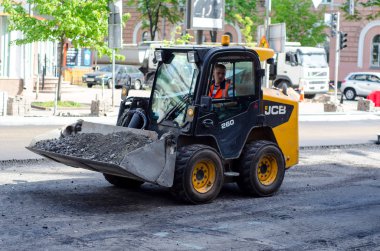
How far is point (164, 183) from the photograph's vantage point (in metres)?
10.5

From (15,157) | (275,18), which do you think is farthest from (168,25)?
(15,157)

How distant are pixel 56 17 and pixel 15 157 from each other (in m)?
14.6

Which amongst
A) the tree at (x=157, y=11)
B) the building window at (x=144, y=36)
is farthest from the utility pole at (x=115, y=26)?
the building window at (x=144, y=36)

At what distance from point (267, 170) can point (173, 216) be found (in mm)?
2286

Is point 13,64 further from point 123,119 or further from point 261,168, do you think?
point 261,168

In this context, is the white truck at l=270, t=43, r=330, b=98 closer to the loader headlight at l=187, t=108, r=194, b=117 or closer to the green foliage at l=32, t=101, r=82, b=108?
the green foliage at l=32, t=101, r=82, b=108

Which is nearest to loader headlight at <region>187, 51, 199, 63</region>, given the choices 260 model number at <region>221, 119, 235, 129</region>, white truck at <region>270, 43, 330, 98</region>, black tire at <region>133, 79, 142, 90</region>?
260 model number at <region>221, 119, 235, 129</region>

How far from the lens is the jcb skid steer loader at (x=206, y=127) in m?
10.8

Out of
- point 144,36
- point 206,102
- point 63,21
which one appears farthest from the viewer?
point 144,36

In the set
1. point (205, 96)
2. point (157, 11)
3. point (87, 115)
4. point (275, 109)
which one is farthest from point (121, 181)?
point (157, 11)

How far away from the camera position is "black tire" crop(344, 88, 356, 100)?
44.3m

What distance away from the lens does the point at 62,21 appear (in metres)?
29.5

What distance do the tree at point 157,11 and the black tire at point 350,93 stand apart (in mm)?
13295

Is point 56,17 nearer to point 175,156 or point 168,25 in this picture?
point 175,156
